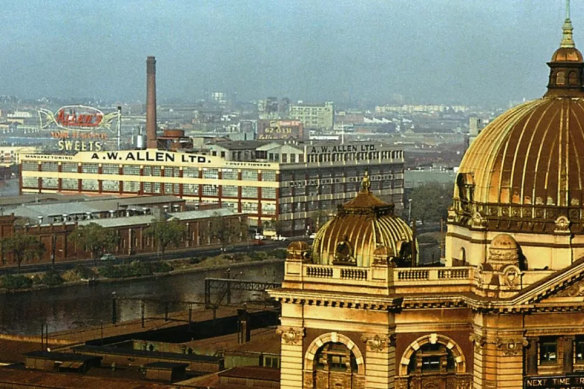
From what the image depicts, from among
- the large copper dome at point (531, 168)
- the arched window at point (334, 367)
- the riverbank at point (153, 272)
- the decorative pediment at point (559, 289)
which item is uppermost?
the large copper dome at point (531, 168)

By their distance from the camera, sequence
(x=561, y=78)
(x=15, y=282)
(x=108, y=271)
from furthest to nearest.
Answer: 1. (x=108, y=271)
2. (x=15, y=282)
3. (x=561, y=78)

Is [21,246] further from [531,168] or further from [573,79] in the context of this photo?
[531,168]

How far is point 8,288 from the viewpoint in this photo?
6078 inches

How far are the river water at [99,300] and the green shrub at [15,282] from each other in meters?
1.61

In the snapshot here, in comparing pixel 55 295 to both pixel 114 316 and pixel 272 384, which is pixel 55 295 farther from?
pixel 272 384

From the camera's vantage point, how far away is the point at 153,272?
557 ft

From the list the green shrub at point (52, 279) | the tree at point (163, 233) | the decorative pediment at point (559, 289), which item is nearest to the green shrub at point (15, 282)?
the green shrub at point (52, 279)

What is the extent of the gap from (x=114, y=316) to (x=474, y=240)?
193 ft

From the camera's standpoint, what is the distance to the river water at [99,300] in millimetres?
132500

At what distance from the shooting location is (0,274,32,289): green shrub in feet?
508

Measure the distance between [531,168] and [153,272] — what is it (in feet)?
346

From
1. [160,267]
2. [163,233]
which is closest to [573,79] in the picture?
[160,267]

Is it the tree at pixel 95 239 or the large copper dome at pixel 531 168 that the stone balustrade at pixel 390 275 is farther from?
the tree at pixel 95 239

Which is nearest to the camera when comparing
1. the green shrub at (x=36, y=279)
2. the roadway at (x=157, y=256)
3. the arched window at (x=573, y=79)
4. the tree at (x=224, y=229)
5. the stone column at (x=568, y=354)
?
the stone column at (x=568, y=354)
